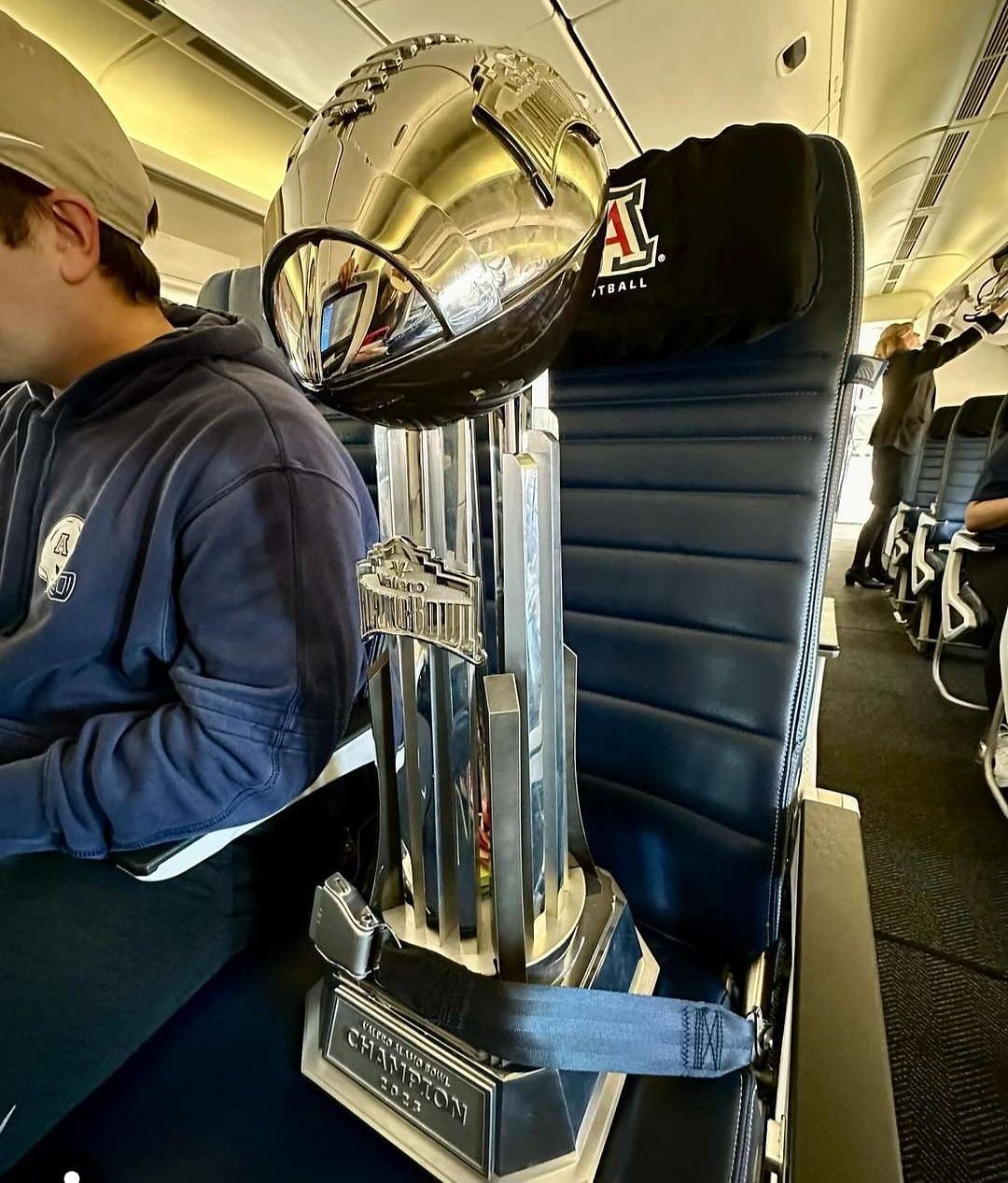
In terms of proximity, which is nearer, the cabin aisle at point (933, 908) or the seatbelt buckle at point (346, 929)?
the seatbelt buckle at point (346, 929)

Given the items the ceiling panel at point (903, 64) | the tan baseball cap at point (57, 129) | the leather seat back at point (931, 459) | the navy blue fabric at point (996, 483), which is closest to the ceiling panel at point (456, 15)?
the ceiling panel at point (903, 64)

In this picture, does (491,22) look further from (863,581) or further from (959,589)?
(863,581)

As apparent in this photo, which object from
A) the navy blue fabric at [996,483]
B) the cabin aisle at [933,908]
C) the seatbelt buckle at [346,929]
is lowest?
the cabin aisle at [933,908]

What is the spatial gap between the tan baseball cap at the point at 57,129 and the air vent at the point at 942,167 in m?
4.08

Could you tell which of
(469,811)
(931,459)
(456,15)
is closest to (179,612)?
(469,811)

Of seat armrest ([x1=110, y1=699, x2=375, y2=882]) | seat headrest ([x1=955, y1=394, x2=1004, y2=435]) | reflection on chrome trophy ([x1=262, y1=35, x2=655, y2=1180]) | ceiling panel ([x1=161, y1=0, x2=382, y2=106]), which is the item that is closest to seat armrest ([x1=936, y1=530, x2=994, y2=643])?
seat headrest ([x1=955, y1=394, x2=1004, y2=435])

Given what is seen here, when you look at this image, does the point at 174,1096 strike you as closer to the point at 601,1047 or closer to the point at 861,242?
the point at 601,1047

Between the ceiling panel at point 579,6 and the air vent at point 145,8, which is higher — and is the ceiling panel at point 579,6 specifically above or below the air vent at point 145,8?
above

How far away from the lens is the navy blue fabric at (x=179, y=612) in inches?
18.0

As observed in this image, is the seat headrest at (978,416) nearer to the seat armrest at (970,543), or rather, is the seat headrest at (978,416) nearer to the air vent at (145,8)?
the seat armrest at (970,543)

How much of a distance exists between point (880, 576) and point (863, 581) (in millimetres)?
104

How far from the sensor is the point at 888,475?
3.53m

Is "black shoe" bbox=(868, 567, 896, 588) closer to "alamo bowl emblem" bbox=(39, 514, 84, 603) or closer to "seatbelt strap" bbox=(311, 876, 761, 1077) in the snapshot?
"seatbelt strap" bbox=(311, 876, 761, 1077)

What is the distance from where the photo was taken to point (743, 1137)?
442 mm
